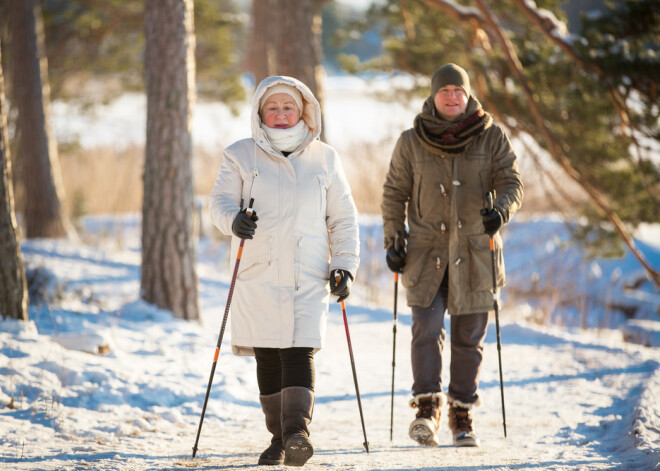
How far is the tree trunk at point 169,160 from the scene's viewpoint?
6.68 meters

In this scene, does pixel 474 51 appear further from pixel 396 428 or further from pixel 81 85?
pixel 81 85

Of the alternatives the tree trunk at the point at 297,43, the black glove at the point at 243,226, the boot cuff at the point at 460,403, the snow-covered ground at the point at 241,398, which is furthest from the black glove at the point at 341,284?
the tree trunk at the point at 297,43

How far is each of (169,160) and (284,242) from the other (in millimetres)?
3524

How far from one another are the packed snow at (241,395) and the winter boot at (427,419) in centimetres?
8

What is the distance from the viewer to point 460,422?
13.8ft

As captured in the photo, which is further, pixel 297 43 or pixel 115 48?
pixel 115 48

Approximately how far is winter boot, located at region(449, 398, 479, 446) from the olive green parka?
1.75 feet

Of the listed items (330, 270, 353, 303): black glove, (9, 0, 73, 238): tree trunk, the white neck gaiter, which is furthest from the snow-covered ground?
(9, 0, 73, 238): tree trunk

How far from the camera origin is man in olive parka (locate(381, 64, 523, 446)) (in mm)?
4145

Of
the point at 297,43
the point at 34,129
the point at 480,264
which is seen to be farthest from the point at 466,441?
the point at 34,129

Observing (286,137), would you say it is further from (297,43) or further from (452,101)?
(297,43)

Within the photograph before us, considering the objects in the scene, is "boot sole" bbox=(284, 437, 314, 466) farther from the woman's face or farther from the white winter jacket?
the woman's face

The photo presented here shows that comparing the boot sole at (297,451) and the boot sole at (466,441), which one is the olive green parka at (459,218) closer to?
the boot sole at (466,441)

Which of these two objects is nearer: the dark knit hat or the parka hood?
the parka hood
